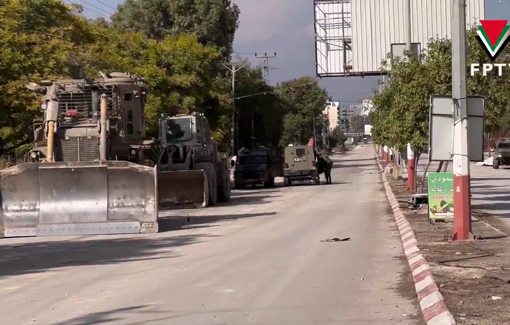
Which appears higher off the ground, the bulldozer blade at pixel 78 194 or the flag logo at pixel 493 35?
the flag logo at pixel 493 35

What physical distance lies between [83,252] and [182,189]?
10.0m

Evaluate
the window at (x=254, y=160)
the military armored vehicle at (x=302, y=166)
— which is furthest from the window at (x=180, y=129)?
the military armored vehicle at (x=302, y=166)

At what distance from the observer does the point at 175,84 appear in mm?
44938

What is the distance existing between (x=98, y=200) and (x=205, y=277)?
7.86m

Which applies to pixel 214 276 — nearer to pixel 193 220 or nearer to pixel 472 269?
pixel 472 269

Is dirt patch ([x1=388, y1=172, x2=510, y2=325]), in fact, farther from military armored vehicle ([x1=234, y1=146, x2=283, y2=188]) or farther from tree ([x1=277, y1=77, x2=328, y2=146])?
tree ([x1=277, y1=77, x2=328, y2=146])

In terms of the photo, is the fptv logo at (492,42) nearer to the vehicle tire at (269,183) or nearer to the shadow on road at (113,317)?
the shadow on road at (113,317)

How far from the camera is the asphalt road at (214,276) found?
9.40 metres

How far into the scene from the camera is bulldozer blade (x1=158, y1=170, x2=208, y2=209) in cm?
2550

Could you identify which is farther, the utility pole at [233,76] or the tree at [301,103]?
the tree at [301,103]

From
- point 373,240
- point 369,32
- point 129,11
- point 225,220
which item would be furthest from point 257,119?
point 373,240

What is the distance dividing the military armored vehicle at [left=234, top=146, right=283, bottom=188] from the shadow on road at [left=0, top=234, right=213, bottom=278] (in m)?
26.7

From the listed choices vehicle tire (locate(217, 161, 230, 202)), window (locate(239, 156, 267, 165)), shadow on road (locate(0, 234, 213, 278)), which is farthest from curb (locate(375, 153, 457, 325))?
window (locate(239, 156, 267, 165))

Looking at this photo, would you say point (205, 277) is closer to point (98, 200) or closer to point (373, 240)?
point (373, 240)
